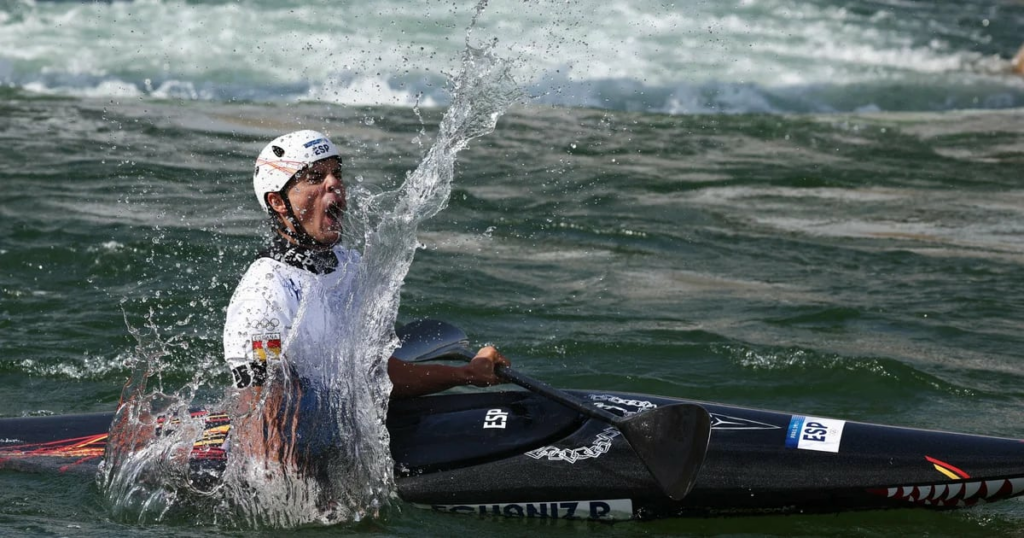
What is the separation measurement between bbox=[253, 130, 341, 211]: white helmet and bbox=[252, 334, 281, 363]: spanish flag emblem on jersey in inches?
22.7

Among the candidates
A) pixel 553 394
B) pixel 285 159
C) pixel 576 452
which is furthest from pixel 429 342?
pixel 285 159

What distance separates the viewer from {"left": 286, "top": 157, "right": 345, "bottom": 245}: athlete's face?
4.77 meters

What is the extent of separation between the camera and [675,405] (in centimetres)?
463

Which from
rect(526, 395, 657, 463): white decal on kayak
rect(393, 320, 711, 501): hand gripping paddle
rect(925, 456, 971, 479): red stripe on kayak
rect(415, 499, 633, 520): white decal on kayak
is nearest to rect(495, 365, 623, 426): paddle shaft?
rect(393, 320, 711, 501): hand gripping paddle

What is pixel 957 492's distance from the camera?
4.78 m

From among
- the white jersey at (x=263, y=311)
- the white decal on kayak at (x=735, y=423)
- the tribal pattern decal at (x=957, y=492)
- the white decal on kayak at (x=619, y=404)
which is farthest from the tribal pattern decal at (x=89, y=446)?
the tribal pattern decal at (x=957, y=492)

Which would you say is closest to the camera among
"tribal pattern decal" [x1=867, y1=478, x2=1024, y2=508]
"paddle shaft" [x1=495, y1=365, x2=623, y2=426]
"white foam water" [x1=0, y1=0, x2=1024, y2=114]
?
"tribal pattern decal" [x1=867, y1=478, x2=1024, y2=508]

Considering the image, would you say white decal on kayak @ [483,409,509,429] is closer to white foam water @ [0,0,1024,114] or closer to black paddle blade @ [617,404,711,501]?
black paddle blade @ [617,404,711,501]

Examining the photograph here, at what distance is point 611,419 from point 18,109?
1249 centimetres

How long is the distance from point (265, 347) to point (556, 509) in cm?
133

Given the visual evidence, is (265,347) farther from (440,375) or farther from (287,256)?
(440,375)

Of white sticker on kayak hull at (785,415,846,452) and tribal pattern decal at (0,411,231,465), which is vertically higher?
white sticker on kayak hull at (785,415,846,452)

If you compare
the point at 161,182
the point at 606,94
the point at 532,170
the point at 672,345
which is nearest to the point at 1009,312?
the point at 672,345

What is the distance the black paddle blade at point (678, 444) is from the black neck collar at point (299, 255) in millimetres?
1399
